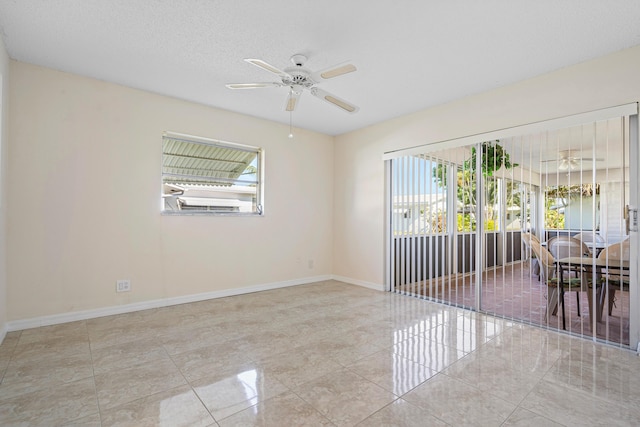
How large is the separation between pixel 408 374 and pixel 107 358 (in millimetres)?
2247

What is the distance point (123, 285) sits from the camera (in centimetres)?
350

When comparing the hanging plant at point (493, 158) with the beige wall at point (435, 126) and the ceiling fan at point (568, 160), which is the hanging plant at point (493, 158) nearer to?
the beige wall at point (435, 126)

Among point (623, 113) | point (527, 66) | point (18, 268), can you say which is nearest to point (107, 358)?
→ point (18, 268)

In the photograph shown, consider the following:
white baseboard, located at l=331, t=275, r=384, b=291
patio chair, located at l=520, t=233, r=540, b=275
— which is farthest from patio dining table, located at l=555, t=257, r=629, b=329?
white baseboard, located at l=331, t=275, r=384, b=291

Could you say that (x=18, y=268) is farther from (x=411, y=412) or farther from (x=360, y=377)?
(x=411, y=412)

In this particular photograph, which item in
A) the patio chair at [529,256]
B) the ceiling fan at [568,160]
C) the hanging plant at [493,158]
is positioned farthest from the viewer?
the hanging plant at [493,158]

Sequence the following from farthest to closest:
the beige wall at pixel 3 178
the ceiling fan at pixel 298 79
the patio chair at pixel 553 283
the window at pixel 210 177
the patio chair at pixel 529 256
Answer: the window at pixel 210 177
the patio chair at pixel 529 256
the patio chair at pixel 553 283
the beige wall at pixel 3 178
the ceiling fan at pixel 298 79

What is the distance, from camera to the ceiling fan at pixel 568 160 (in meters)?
2.81

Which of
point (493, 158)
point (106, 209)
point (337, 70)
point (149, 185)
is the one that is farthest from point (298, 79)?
point (106, 209)

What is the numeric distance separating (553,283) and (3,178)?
521 cm

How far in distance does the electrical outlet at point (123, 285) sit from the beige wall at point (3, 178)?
0.88 m

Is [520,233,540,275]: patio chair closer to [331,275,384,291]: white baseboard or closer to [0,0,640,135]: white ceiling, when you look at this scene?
[0,0,640,135]: white ceiling

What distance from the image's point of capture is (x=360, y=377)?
2127 millimetres

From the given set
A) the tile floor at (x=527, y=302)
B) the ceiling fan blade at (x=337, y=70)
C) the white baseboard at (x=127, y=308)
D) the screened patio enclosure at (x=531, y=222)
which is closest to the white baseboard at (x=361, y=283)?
the screened patio enclosure at (x=531, y=222)
